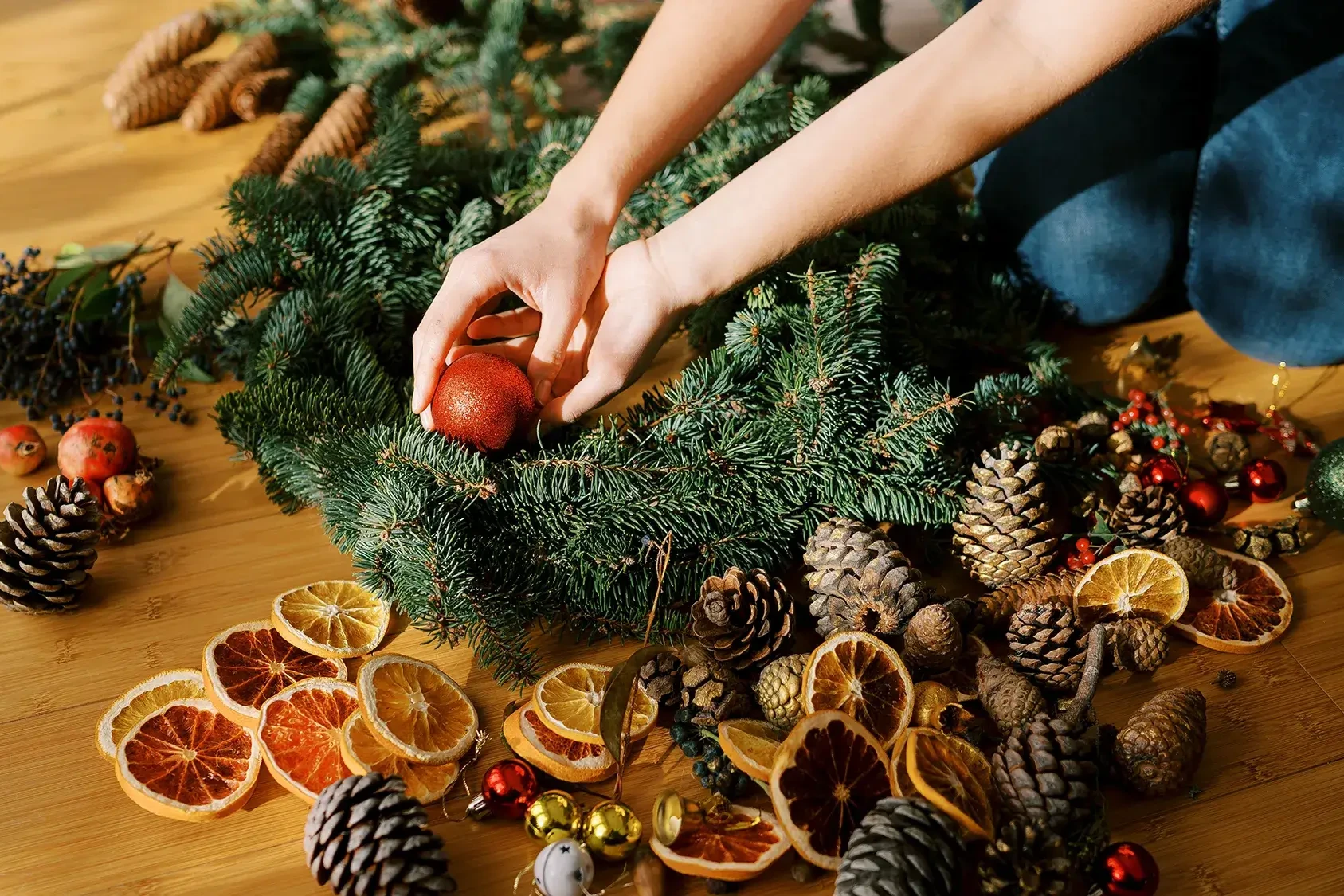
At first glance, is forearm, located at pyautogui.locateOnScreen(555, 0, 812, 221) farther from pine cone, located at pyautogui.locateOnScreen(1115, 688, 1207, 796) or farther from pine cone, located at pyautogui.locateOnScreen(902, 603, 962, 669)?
pine cone, located at pyautogui.locateOnScreen(1115, 688, 1207, 796)

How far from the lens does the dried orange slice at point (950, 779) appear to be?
2.84ft

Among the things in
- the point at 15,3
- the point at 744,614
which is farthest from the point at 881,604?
the point at 15,3

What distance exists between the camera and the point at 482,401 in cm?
104

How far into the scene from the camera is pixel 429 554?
3.25 ft

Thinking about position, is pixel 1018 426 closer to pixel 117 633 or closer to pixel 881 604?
pixel 881 604

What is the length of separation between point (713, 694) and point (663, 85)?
67 cm

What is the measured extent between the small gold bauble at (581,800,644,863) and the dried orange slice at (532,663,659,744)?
2.7 inches

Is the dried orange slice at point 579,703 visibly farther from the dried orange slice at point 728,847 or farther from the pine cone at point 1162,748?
the pine cone at point 1162,748

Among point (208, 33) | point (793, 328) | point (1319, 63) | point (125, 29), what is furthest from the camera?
point (125, 29)

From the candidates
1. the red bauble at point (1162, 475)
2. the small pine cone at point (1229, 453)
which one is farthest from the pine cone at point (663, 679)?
the small pine cone at point (1229, 453)

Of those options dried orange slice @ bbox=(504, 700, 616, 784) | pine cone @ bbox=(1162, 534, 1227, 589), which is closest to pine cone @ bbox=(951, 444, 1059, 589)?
pine cone @ bbox=(1162, 534, 1227, 589)

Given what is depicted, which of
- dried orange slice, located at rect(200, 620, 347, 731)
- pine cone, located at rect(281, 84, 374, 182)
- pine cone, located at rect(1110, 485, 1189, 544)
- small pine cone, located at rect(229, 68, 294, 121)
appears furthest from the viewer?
small pine cone, located at rect(229, 68, 294, 121)

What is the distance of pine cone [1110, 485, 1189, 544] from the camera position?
1.13 meters

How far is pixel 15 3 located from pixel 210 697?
220 cm
